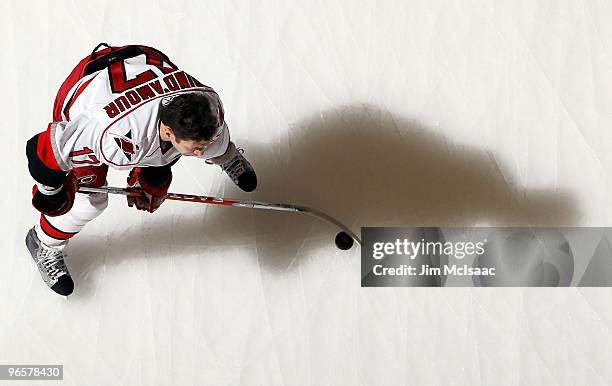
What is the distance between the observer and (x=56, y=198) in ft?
6.06

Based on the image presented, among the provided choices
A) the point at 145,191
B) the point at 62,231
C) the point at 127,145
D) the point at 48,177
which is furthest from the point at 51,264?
the point at 127,145

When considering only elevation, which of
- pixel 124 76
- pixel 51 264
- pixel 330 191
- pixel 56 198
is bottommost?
pixel 51 264

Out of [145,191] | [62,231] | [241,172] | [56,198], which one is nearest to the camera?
[56,198]

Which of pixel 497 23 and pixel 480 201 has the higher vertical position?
pixel 497 23

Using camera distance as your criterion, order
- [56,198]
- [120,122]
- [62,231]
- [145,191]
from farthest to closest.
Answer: [62,231] < [145,191] < [56,198] < [120,122]

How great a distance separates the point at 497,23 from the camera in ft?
7.99

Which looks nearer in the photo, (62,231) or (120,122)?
(120,122)

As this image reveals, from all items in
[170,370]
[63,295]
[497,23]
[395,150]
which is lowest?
[170,370]

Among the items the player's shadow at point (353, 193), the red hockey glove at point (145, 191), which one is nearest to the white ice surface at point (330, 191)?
the player's shadow at point (353, 193)

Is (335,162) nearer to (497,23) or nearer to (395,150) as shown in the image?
(395,150)

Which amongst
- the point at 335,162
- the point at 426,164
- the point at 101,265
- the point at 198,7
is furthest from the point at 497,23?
the point at 101,265

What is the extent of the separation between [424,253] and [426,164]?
264 mm

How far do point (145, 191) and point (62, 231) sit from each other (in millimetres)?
291

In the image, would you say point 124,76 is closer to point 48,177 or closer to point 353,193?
point 48,177
